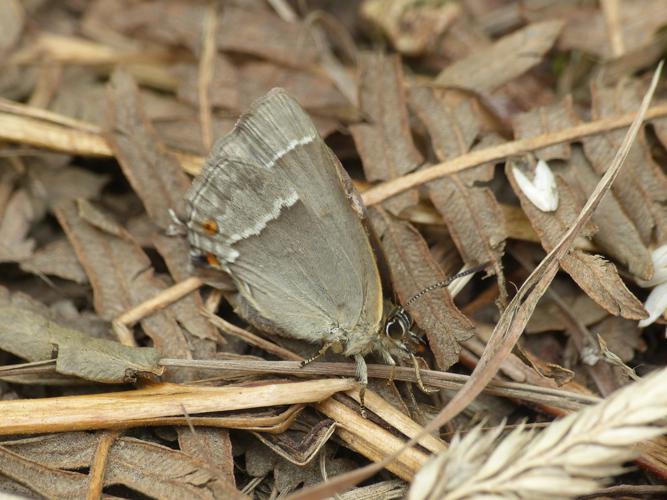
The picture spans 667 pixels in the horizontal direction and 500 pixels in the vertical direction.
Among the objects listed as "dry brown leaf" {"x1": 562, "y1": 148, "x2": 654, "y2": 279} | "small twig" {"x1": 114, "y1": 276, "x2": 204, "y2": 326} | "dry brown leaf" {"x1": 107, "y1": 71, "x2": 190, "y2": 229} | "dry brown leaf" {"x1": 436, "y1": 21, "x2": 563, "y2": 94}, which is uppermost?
"dry brown leaf" {"x1": 436, "y1": 21, "x2": 563, "y2": 94}

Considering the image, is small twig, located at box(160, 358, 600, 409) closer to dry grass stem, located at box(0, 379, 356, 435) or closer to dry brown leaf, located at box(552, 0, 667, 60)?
dry grass stem, located at box(0, 379, 356, 435)

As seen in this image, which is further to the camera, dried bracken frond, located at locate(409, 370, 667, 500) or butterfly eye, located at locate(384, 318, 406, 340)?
butterfly eye, located at locate(384, 318, 406, 340)

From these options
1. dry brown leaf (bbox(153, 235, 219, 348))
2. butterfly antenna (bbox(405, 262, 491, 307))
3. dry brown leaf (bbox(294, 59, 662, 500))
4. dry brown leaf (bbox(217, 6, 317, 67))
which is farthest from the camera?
dry brown leaf (bbox(217, 6, 317, 67))

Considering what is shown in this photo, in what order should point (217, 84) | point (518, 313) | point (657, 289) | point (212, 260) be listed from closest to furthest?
point (518, 313) → point (657, 289) → point (212, 260) → point (217, 84)

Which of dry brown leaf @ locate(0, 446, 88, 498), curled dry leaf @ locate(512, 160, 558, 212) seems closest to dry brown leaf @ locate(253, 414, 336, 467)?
dry brown leaf @ locate(0, 446, 88, 498)

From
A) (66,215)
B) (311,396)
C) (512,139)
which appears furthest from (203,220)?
(512,139)

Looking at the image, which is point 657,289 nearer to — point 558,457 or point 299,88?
point 558,457

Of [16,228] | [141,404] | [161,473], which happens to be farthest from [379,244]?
[16,228]
